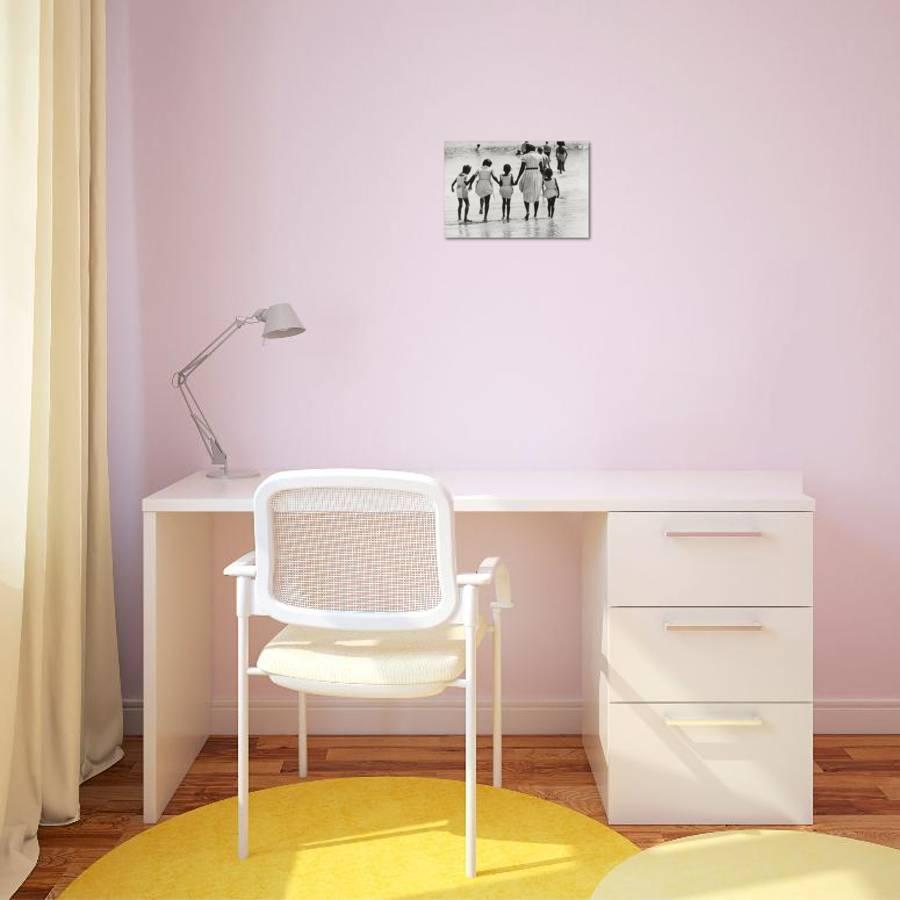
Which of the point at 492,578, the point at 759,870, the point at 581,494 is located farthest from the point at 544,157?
the point at 759,870

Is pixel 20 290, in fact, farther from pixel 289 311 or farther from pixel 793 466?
pixel 793 466

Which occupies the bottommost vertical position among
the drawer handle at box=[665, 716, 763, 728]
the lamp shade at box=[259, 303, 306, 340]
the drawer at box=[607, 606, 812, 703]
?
the drawer handle at box=[665, 716, 763, 728]

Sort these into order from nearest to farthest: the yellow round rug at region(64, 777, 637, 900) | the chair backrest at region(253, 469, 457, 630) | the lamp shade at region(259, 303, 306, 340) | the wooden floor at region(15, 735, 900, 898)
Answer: the chair backrest at region(253, 469, 457, 630), the yellow round rug at region(64, 777, 637, 900), the wooden floor at region(15, 735, 900, 898), the lamp shade at region(259, 303, 306, 340)

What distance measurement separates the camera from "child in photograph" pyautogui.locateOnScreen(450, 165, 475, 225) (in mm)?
2830

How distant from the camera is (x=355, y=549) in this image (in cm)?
194

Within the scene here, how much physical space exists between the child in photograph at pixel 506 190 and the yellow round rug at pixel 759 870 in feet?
5.63

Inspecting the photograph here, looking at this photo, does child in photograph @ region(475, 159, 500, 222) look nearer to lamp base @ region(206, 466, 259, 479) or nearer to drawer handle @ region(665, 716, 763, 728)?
lamp base @ region(206, 466, 259, 479)

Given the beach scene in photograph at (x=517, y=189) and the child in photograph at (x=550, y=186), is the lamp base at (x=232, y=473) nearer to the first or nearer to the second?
the beach scene in photograph at (x=517, y=189)

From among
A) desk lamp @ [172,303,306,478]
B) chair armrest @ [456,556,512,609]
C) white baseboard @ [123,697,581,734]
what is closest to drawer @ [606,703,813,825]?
chair armrest @ [456,556,512,609]

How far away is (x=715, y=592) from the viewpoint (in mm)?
2283

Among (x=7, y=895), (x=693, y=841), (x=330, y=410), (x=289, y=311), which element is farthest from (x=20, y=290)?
(x=693, y=841)

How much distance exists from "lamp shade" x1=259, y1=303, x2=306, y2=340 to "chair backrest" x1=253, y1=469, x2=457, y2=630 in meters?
0.75

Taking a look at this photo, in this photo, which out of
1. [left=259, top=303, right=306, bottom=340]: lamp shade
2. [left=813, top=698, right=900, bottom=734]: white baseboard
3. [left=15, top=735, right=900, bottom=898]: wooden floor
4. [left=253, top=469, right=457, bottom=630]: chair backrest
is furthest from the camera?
[left=813, top=698, right=900, bottom=734]: white baseboard

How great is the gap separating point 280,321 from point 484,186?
0.74 m
